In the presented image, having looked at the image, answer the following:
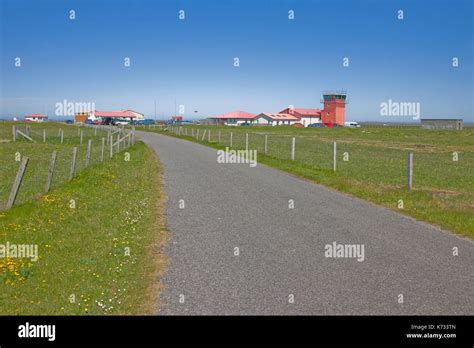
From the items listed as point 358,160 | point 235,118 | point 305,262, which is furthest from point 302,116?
point 305,262

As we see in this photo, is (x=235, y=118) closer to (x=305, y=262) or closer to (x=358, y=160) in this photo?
(x=358, y=160)

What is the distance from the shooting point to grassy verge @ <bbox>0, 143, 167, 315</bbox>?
19.5 ft

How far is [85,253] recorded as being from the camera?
8.09 meters

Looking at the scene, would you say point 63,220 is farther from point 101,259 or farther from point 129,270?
point 129,270

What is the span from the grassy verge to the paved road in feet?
1.47

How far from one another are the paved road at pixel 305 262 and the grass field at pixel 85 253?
0.44 metres

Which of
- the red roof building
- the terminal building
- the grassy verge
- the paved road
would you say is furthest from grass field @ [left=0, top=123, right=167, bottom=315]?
the red roof building

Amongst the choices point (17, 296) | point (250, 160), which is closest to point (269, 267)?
point (17, 296)

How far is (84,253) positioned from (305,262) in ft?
12.6

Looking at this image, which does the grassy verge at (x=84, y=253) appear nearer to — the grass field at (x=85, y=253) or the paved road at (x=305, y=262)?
the grass field at (x=85, y=253)

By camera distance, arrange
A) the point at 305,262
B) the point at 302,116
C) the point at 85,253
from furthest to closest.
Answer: the point at 302,116
the point at 85,253
the point at 305,262
